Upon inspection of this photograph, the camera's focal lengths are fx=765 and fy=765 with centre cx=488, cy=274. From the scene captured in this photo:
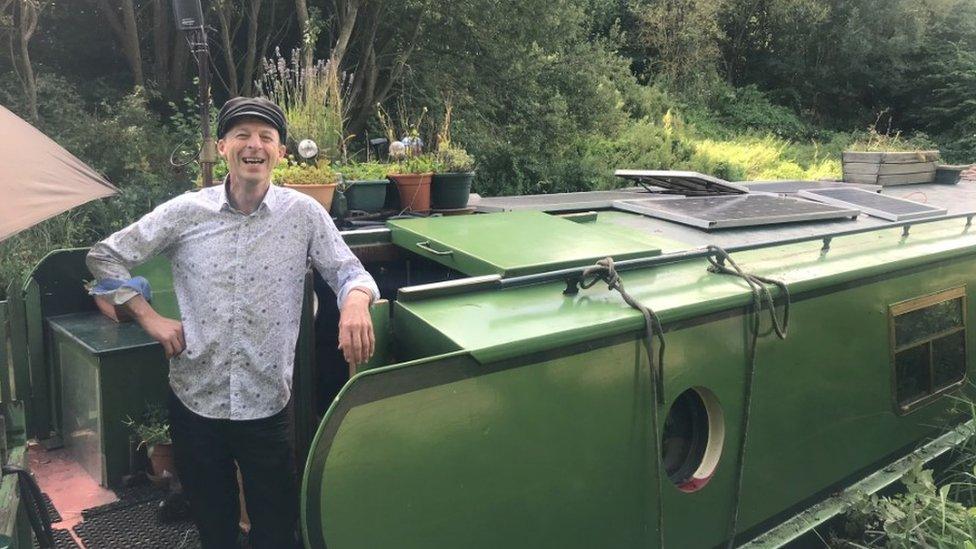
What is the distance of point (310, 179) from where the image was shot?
332cm

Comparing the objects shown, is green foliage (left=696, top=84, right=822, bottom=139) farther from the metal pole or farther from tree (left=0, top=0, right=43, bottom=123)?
the metal pole

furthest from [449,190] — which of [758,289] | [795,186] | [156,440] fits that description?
[795,186]

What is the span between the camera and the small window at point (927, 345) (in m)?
3.82

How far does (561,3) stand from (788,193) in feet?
22.5

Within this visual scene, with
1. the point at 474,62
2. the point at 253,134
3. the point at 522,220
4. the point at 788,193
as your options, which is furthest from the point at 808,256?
the point at 474,62

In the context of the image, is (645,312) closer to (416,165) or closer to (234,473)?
(234,473)

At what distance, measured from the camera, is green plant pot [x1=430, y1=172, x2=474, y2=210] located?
3.84 metres

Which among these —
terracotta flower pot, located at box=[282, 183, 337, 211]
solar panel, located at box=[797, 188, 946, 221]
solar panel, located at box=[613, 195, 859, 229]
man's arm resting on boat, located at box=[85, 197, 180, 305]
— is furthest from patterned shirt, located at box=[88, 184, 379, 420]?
solar panel, located at box=[797, 188, 946, 221]

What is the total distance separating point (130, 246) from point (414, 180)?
1.69 m

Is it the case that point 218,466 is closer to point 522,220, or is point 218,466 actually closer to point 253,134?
point 253,134

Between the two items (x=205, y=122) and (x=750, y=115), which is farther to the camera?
(x=750, y=115)

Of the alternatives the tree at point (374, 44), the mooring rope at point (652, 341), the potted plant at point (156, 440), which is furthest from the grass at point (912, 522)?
the tree at point (374, 44)

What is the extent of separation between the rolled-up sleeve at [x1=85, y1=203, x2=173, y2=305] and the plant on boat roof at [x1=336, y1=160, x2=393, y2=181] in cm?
144

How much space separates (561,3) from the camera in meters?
11.1
